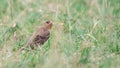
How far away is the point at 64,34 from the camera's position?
9.39 m

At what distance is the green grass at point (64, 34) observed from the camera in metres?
7.67

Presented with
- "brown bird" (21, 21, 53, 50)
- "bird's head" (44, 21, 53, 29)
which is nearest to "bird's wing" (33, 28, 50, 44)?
"brown bird" (21, 21, 53, 50)

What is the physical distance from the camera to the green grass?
Answer: 7672 millimetres

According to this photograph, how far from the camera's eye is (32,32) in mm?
9891

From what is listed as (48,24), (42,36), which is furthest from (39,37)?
(48,24)

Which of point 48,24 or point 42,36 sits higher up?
point 48,24

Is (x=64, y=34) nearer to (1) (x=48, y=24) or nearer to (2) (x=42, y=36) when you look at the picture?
(1) (x=48, y=24)

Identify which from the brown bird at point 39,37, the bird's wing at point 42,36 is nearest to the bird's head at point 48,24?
the brown bird at point 39,37

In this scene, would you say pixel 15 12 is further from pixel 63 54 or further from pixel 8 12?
pixel 63 54

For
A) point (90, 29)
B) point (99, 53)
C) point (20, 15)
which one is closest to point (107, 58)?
point (99, 53)

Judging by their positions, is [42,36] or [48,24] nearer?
[42,36]

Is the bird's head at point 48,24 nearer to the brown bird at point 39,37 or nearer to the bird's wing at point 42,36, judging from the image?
the brown bird at point 39,37

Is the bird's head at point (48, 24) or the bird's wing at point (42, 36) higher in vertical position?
the bird's head at point (48, 24)

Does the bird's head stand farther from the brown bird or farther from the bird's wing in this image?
the bird's wing
